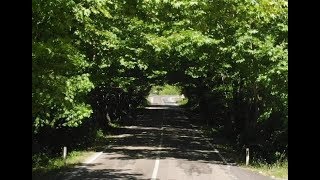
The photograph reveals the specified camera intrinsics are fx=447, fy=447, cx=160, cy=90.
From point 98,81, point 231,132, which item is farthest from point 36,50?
point 231,132

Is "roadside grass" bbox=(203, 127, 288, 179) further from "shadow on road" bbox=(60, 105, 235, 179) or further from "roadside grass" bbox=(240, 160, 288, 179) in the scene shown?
"shadow on road" bbox=(60, 105, 235, 179)

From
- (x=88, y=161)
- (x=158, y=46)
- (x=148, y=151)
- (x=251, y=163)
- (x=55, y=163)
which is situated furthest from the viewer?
(x=148, y=151)

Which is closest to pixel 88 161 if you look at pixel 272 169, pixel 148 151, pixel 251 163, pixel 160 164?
pixel 160 164

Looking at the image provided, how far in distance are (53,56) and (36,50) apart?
4.04ft

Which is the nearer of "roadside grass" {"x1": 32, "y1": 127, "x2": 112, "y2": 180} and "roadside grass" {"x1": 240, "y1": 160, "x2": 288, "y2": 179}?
"roadside grass" {"x1": 32, "y1": 127, "x2": 112, "y2": 180}

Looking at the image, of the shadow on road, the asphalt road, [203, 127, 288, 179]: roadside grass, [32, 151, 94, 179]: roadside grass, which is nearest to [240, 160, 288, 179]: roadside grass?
[203, 127, 288, 179]: roadside grass

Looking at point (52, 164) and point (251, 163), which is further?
point (251, 163)

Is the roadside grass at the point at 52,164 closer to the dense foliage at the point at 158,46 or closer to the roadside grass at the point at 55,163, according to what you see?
the roadside grass at the point at 55,163

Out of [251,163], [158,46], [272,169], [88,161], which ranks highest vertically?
[158,46]

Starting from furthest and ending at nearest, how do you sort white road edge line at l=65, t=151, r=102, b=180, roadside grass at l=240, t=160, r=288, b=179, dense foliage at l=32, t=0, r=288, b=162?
roadside grass at l=240, t=160, r=288, b=179, white road edge line at l=65, t=151, r=102, b=180, dense foliage at l=32, t=0, r=288, b=162

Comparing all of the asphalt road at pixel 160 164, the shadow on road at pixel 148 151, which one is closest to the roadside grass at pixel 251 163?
the asphalt road at pixel 160 164

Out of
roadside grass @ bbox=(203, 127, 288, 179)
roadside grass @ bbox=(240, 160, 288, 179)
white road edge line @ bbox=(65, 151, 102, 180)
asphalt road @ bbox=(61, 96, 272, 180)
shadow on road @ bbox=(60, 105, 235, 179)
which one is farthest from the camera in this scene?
roadside grass @ bbox=(203, 127, 288, 179)

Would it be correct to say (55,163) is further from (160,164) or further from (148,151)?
(148,151)
